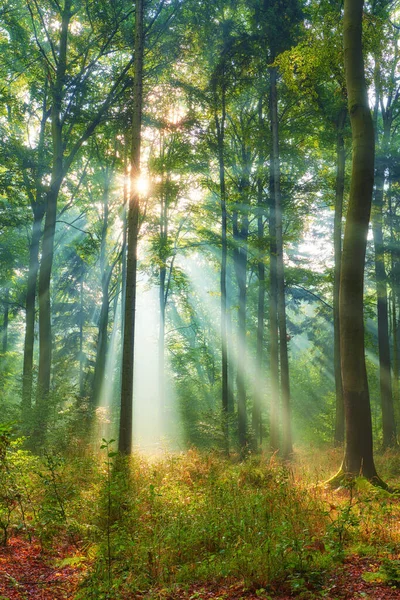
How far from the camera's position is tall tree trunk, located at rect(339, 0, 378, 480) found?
7594mm

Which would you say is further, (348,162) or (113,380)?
(113,380)

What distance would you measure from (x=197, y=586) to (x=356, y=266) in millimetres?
5995

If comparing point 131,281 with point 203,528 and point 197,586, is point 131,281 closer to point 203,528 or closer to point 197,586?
point 203,528

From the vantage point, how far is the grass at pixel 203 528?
385cm

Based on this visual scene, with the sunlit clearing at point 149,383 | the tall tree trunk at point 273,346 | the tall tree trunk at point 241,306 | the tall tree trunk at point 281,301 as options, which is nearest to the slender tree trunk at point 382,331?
the tall tree trunk at point 273,346

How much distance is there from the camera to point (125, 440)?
9.45 meters

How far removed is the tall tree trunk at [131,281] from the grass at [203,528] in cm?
189

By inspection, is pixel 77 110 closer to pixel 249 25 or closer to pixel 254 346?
pixel 249 25

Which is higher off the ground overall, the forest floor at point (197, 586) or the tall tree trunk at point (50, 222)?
the tall tree trunk at point (50, 222)

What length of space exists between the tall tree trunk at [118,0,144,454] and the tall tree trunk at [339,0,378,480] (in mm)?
4701

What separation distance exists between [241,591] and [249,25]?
1735 centimetres

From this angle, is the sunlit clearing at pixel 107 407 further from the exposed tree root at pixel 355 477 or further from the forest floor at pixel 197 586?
the forest floor at pixel 197 586

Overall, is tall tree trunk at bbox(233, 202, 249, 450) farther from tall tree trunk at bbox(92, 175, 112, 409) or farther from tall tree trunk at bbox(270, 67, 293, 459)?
tall tree trunk at bbox(92, 175, 112, 409)

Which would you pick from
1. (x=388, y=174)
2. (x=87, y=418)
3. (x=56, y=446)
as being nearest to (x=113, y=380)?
(x=87, y=418)
